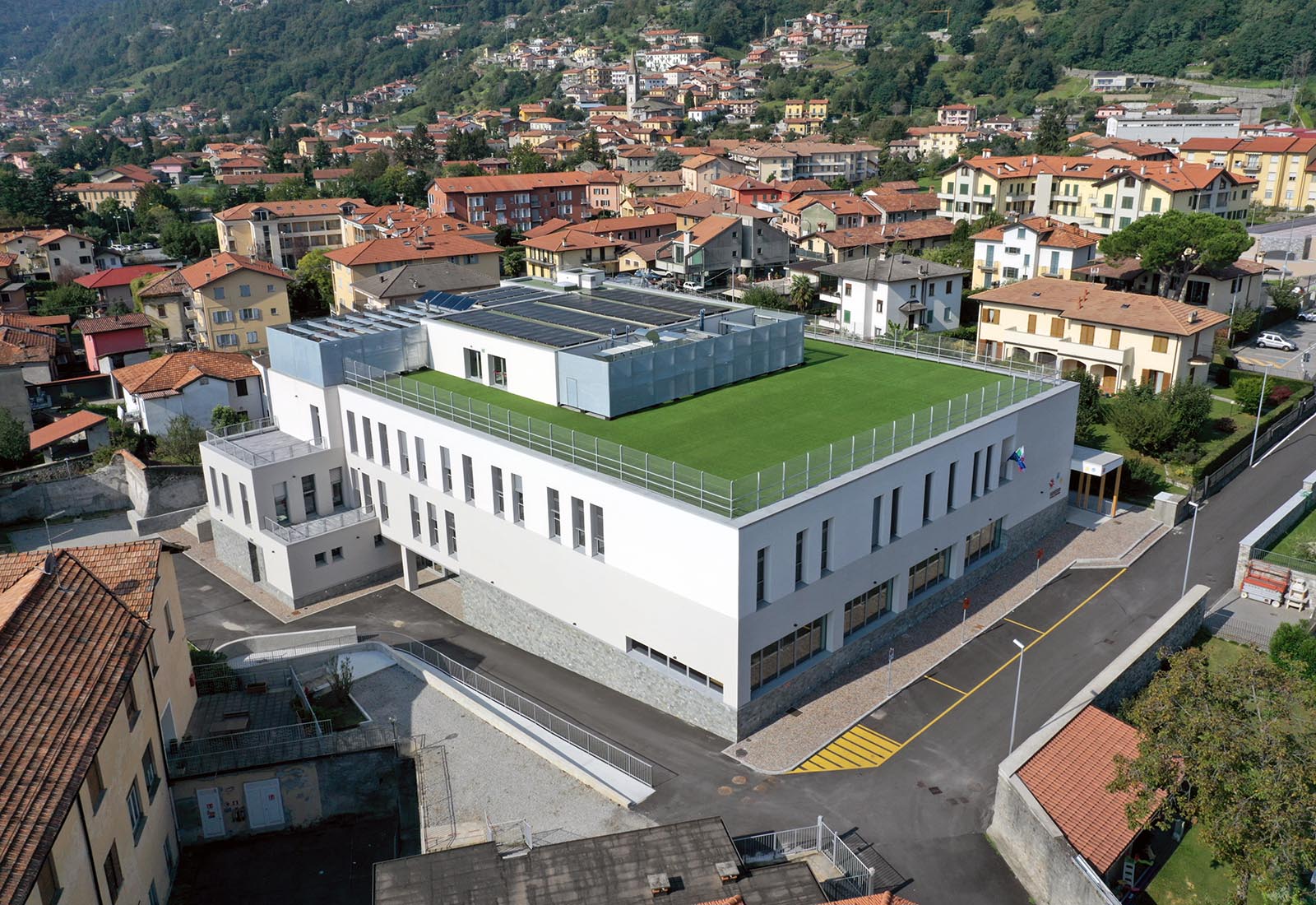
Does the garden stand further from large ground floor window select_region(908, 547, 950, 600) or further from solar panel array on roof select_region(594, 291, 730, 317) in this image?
solar panel array on roof select_region(594, 291, 730, 317)

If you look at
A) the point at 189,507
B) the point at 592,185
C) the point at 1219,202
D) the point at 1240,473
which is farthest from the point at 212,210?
the point at 1240,473

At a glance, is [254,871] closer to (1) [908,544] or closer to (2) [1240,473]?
(1) [908,544]

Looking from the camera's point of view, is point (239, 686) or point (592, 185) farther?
point (592, 185)

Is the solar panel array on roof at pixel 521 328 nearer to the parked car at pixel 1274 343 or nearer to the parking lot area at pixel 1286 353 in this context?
the parking lot area at pixel 1286 353

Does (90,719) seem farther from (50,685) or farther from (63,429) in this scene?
(63,429)

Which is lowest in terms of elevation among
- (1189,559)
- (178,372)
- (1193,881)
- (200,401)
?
(1193,881)

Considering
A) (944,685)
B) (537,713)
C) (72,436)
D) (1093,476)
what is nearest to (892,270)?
(1093,476)
